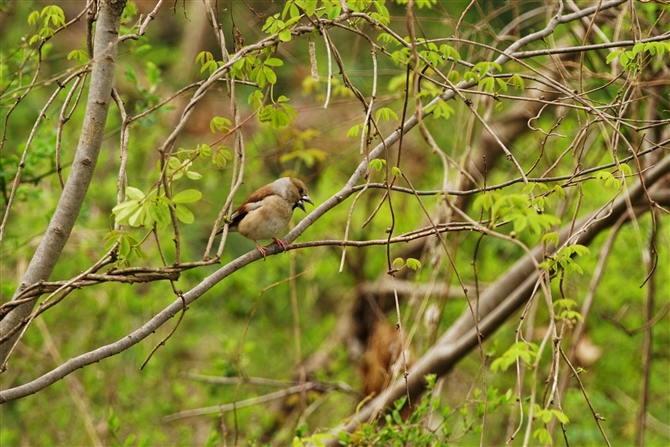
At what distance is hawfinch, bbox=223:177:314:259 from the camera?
449 centimetres

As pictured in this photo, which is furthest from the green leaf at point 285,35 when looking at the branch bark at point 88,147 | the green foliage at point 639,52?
the green foliage at point 639,52

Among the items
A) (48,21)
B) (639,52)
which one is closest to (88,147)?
(48,21)

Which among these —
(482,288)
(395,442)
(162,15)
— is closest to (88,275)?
(395,442)

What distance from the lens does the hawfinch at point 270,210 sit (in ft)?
14.7

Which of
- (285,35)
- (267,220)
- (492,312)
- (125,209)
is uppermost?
(285,35)

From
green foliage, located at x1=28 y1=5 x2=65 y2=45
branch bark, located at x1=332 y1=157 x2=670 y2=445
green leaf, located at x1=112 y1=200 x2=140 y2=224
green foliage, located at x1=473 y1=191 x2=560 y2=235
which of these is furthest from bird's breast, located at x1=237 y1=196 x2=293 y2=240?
green foliage, located at x1=473 y1=191 x2=560 y2=235

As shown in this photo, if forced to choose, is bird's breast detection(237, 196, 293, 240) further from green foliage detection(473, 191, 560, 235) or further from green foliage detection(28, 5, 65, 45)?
green foliage detection(473, 191, 560, 235)

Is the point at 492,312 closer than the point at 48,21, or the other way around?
the point at 48,21

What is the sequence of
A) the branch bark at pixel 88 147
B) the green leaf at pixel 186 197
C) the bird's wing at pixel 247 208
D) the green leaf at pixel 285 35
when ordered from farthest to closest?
the bird's wing at pixel 247 208, the branch bark at pixel 88 147, the green leaf at pixel 285 35, the green leaf at pixel 186 197

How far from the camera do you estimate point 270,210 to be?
4516 mm

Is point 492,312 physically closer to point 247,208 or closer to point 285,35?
point 247,208

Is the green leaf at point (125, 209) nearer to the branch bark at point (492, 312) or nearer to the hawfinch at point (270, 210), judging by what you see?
the hawfinch at point (270, 210)

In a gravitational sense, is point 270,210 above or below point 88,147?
below

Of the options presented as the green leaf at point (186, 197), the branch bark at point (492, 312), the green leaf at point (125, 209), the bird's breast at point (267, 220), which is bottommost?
the branch bark at point (492, 312)
